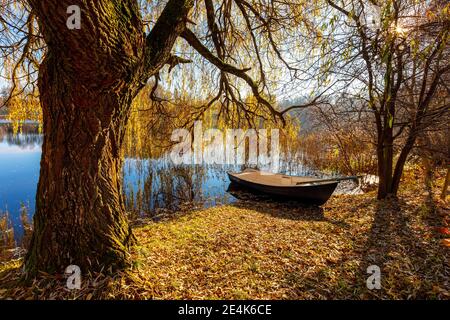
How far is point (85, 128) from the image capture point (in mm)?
1467

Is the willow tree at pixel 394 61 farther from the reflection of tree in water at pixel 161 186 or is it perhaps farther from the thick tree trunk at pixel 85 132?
the reflection of tree in water at pixel 161 186

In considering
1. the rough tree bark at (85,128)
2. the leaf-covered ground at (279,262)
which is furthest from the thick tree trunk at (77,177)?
the leaf-covered ground at (279,262)

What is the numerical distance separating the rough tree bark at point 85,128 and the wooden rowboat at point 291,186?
3.93 m

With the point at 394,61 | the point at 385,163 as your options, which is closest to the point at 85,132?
the point at 394,61

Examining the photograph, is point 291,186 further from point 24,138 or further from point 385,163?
point 24,138

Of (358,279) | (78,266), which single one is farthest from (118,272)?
(358,279)

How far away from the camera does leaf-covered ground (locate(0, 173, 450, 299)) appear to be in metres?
1.59

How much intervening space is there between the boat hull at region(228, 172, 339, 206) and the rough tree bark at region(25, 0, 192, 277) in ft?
12.8

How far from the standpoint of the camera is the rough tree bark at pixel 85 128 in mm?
1315

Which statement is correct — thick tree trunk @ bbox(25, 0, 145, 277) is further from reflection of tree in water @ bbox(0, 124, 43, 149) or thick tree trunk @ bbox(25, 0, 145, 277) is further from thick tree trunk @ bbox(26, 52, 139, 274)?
reflection of tree in water @ bbox(0, 124, 43, 149)

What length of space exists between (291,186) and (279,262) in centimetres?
319

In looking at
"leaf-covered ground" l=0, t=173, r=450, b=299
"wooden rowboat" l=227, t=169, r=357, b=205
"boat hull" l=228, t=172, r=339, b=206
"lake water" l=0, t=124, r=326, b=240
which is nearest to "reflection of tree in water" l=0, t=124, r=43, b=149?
"lake water" l=0, t=124, r=326, b=240

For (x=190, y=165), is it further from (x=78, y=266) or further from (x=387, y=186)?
(x=78, y=266)
